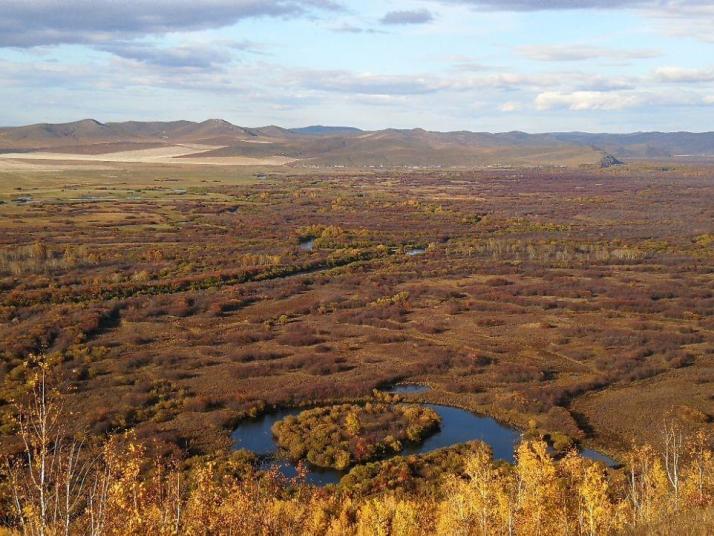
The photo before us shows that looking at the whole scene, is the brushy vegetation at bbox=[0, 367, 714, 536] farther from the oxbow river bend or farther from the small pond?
the small pond

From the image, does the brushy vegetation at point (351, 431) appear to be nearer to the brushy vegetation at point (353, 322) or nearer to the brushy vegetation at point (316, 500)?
the brushy vegetation at point (353, 322)

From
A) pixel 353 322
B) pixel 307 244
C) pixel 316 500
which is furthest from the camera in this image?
pixel 307 244

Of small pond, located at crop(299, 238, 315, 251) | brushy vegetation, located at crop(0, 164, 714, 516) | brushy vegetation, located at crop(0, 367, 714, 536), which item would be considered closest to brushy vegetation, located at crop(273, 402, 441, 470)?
brushy vegetation, located at crop(0, 164, 714, 516)

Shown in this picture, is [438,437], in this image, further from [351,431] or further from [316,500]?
[316,500]

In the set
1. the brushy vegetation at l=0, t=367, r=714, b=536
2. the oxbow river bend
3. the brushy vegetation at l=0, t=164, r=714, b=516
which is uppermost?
the brushy vegetation at l=0, t=367, r=714, b=536

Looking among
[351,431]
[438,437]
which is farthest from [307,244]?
[438,437]

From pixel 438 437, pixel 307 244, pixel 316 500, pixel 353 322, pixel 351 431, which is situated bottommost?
pixel 438 437

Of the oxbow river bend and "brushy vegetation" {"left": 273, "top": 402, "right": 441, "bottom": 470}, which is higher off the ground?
"brushy vegetation" {"left": 273, "top": 402, "right": 441, "bottom": 470}
